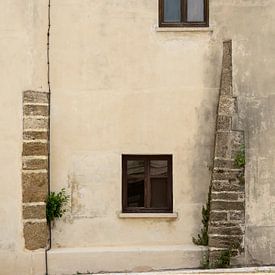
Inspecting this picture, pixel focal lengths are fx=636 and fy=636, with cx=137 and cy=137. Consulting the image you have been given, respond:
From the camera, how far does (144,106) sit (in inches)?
442

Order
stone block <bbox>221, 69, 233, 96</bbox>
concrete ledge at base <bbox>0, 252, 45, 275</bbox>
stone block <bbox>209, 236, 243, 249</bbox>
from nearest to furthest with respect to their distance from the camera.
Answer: concrete ledge at base <bbox>0, 252, 45, 275</bbox> → stone block <bbox>209, 236, 243, 249</bbox> → stone block <bbox>221, 69, 233, 96</bbox>

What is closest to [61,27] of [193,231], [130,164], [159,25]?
[159,25]

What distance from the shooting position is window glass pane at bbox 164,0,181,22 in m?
11.4

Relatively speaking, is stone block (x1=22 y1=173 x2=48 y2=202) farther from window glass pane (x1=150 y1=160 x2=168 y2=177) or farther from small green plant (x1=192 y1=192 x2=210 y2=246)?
small green plant (x1=192 y1=192 x2=210 y2=246)

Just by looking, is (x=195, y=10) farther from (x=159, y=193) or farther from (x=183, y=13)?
(x=159, y=193)

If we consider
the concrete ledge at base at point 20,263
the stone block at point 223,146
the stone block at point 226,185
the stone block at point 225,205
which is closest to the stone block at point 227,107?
the stone block at point 223,146

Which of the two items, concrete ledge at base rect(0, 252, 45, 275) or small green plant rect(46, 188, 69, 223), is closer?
concrete ledge at base rect(0, 252, 45, 275)

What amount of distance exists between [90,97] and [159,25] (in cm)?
178

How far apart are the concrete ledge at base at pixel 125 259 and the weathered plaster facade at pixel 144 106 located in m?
0.12

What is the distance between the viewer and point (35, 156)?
10883mm

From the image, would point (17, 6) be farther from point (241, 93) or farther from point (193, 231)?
point (193, 231)

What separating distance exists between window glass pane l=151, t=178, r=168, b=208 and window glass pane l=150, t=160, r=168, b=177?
0.09 metres

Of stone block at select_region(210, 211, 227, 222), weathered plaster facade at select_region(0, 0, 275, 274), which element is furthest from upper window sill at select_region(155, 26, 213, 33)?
stone block at select_region(210, 211, 227, 222)

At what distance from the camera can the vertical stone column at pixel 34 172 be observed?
35.5ft
